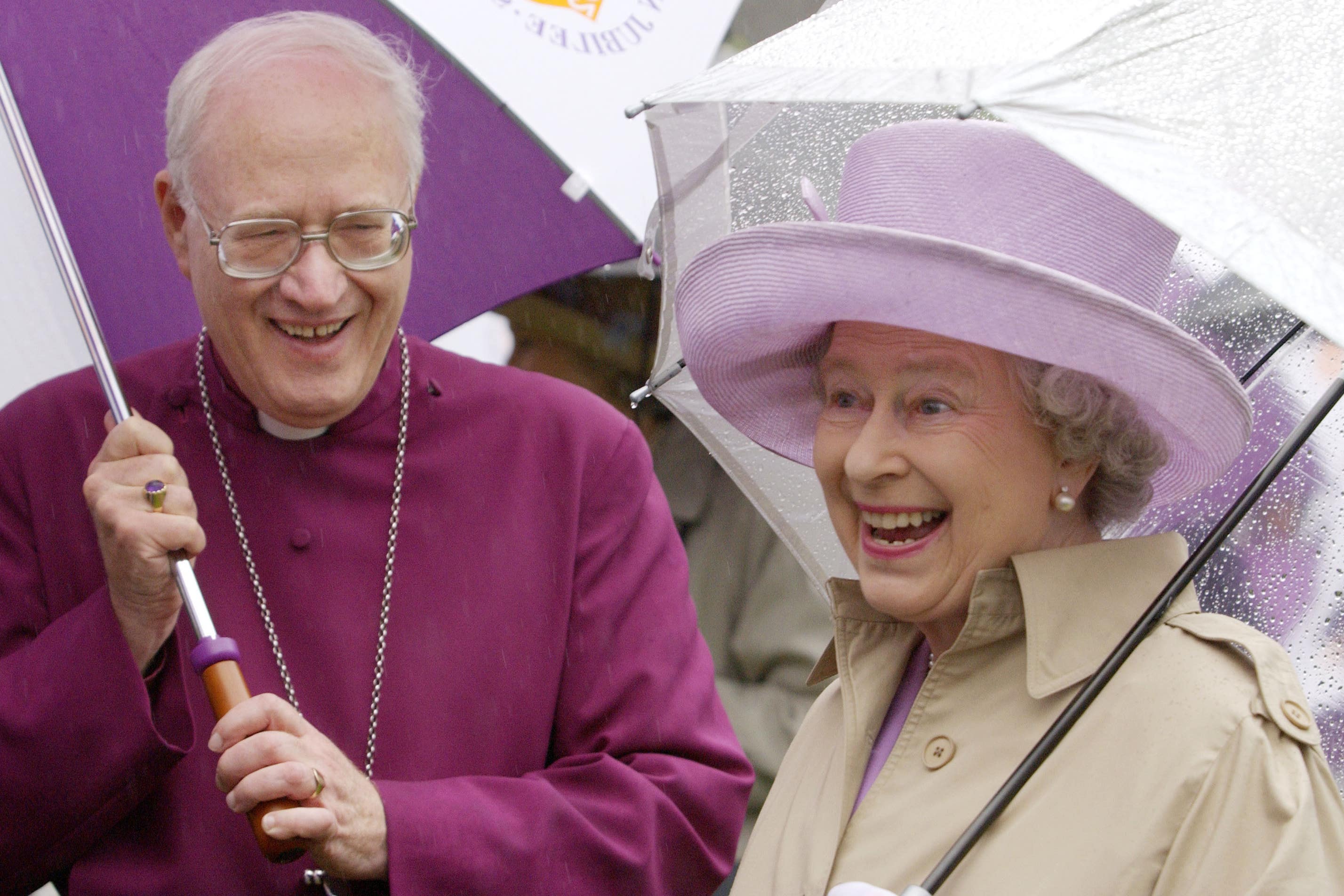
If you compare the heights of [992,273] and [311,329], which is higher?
[992,273]

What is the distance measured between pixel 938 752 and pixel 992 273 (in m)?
0.67

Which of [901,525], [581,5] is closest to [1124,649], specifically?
[901,525]

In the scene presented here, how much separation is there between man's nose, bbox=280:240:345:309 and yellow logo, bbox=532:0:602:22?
71 cm

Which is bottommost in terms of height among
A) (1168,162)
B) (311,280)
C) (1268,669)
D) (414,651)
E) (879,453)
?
(414,651)

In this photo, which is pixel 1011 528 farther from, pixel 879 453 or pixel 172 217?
pixel 172 217

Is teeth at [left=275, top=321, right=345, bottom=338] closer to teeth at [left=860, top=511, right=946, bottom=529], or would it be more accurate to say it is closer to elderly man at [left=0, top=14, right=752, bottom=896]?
elderly man at [left=0, top=14, right=752, bottom=896]

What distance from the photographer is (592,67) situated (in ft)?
9.68

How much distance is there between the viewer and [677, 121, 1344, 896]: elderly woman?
5.90 feet

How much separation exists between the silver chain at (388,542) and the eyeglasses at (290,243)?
14.7 inches

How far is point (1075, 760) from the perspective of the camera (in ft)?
6.29

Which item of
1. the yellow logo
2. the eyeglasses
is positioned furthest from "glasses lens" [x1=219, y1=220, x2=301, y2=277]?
the yellow logo

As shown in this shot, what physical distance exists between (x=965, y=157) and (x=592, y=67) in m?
1.05

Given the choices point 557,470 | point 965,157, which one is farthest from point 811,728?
point 965,157

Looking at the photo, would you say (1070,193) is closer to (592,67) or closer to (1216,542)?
(1216,542)
